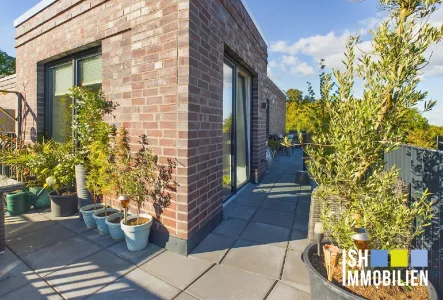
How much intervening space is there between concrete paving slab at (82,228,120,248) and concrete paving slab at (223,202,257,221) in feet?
5.10

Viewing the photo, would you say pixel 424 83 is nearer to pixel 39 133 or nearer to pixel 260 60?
pixel 260 60

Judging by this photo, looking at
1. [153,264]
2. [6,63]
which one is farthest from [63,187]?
[6,63]

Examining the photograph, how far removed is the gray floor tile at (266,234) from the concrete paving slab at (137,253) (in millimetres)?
1052

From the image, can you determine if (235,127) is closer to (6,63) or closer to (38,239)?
(38,239)

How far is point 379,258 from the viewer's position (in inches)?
60.9

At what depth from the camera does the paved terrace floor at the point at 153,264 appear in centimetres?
190

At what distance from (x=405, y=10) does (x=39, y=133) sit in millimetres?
5828

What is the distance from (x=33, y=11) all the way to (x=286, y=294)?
6.17m

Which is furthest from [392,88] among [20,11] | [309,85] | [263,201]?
[20,11]

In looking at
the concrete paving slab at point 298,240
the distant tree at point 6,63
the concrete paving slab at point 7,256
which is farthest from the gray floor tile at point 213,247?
the distant tree at point 6,63

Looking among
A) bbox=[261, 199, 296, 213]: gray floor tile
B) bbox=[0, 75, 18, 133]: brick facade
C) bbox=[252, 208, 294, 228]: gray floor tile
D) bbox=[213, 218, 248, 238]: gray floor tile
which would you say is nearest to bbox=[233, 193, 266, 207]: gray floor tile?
bbox=[261, 199, 296, 213]: gray floor tile

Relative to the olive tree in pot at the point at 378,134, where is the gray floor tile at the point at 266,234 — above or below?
below

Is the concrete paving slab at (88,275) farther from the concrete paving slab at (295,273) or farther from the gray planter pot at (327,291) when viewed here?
the gray planter pot at (327,291)

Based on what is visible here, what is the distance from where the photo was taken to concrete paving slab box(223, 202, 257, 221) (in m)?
3.46
